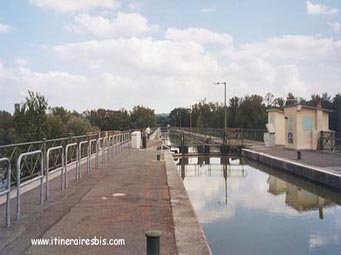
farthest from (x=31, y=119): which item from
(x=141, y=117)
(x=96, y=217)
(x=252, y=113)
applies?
(x=141, y=117)

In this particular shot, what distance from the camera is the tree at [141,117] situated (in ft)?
278

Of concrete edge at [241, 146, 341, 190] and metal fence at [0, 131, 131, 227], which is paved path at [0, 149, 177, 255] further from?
concrete edge at [241, 146, 341, 190]

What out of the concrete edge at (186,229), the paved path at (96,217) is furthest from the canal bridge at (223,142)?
the concrete edge at (186,229)

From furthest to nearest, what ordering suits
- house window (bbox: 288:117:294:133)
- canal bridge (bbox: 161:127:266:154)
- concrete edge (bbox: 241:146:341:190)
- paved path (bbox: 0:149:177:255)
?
canal bridge (bbox: 161:127:266:154), house window (bbox: 288:117:294:133), concrete edge (bbox: 241:146:341:190), paved path (bbox: 0:149:177:255)

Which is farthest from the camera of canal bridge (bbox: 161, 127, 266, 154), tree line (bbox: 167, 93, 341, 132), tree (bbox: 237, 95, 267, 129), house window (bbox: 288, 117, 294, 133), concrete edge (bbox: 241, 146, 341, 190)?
tree (bbox: 237, 95, 267, 129)

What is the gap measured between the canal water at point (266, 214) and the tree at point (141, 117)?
62098 mm

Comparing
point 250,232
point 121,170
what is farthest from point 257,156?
point 250,232

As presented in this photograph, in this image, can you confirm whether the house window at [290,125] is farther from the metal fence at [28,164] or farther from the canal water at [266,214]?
the metal fence at [28,164]

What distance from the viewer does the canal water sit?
9.58 metres

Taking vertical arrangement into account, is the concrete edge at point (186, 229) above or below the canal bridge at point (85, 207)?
below

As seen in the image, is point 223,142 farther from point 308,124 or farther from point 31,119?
point 31,119

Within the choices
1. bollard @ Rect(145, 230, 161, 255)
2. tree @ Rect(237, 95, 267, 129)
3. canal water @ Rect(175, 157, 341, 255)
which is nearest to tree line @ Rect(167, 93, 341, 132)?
tree @ Rect(237, 95, 267, 129)

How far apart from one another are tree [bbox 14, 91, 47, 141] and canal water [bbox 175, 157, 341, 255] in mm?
8581

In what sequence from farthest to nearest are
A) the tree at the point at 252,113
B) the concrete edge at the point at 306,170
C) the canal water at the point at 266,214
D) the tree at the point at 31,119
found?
the tree at the point at 252,113
the tree at the point at 31,119
the concrete edge at the point at 306,170
the canal water at the point at 266,214
